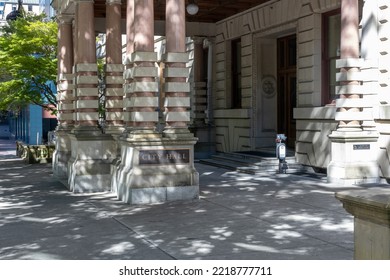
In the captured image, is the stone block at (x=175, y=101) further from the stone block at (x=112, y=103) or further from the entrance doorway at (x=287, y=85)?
the entrance doorway at (x=287, y=85)

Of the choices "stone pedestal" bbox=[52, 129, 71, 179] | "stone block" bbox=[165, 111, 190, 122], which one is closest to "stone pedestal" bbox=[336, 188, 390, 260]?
"stone block" bbox=[165, 111, 190, 122]

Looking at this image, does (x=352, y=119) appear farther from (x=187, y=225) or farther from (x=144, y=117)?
(x=187, y=225)

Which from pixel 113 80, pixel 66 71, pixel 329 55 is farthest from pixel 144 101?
pixel 66 71

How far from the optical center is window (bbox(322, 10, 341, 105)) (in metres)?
19.0

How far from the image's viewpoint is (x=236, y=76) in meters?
26.0

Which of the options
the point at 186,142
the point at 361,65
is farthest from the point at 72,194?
the point at 361,65

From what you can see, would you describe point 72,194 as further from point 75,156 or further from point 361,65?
point 361,65

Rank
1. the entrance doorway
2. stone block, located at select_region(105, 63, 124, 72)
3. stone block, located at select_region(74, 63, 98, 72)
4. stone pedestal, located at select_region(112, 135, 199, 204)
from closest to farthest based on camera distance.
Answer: stone pedestal, located at select_region(112, 135, 199, 204) < stone block, located at select_region(74, 63, 98, 72) < stone block, located at select_region(105, 63, 124, 72) < the entrance doorway

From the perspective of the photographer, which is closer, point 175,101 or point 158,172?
point 158,172

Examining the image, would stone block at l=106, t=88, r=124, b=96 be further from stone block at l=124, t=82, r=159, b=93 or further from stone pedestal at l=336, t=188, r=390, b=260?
stone pedestal at l=336, t=188, r=390, b=260

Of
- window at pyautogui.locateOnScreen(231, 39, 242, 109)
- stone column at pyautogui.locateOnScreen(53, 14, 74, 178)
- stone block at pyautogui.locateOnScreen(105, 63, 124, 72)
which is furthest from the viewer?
window at pyautogui.locateOnScreen(231, 39, 242, 109)

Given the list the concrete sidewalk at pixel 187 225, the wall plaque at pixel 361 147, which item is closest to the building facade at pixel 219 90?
the wall plaque at pixel 361 147

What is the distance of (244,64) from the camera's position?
24.4 metres

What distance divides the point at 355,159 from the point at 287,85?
7.57 meters
